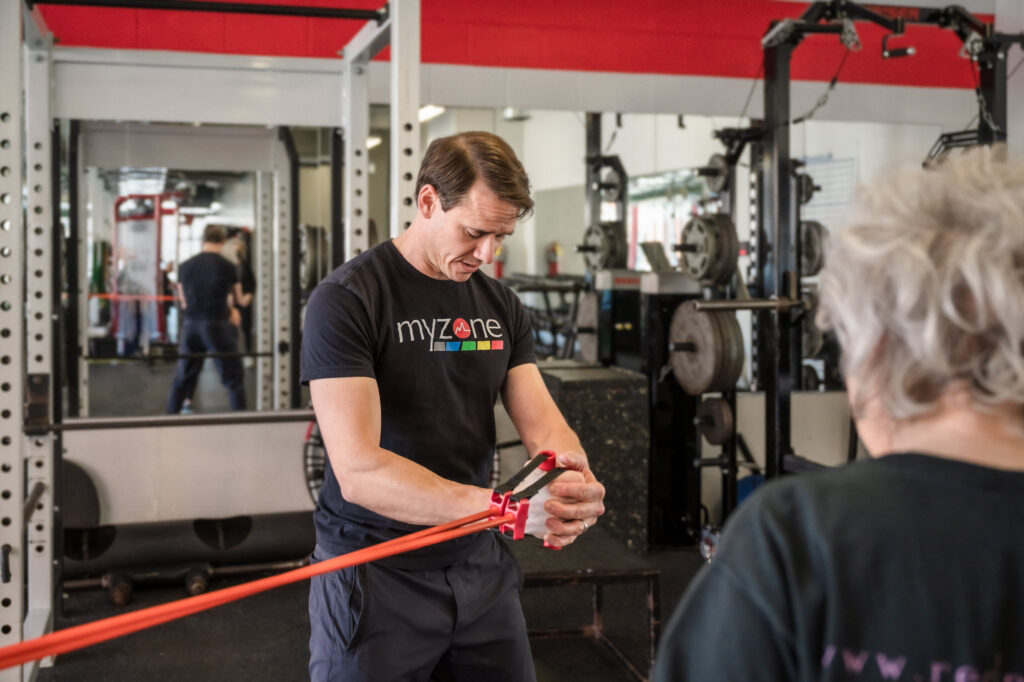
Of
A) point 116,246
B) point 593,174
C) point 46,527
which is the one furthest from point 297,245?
point 46,527

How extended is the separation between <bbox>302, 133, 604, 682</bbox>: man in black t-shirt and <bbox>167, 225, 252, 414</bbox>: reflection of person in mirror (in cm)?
364

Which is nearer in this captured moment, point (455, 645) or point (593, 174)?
point (455, 645)

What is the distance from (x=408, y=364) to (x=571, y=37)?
3727mm

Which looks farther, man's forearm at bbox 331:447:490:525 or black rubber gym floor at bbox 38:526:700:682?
black rubber gym floor at bbox 38:526:700:682

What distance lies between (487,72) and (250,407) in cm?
240

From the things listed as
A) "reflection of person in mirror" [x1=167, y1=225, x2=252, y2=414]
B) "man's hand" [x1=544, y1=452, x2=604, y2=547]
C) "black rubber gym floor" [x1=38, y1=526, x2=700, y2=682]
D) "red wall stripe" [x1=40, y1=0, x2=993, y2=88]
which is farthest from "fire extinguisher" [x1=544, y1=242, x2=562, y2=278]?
"man's hand" [x1=544, y1=452, x2=604, y2=547]

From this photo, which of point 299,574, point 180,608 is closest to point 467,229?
point 299,574

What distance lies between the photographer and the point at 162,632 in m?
3.70

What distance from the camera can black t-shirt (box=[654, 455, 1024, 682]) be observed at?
0.71 metres

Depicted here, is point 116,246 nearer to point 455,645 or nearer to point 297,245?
point 297,245

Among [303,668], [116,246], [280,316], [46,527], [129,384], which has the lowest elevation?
[303,668]

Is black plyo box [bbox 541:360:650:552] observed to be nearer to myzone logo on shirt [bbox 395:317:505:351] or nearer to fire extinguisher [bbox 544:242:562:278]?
myzone logo on shirt [bbox 395:317:505:351]

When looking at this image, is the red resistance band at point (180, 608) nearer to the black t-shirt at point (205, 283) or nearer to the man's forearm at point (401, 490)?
the man's forearm at point (401, 490)

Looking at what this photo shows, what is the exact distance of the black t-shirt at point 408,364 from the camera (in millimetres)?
1563
